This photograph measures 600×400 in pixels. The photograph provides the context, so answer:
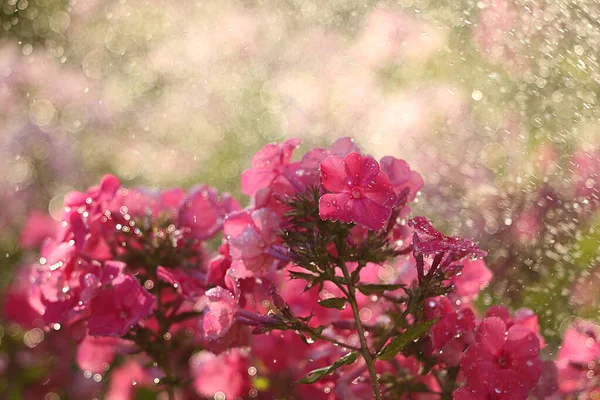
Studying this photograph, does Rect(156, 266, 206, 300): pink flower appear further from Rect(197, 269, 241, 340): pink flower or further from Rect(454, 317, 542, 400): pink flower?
Rect(454, 317, 542, 400): pink flower

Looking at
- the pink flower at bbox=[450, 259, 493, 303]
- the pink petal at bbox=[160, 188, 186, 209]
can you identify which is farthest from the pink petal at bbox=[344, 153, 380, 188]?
the pink petal at bbox=[160, 188, 186, 209]

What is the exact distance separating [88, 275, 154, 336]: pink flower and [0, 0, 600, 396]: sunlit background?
1.41 ft

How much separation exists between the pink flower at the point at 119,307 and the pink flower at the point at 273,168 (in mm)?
157

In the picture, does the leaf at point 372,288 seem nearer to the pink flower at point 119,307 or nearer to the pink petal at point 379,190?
the pink petal at point 379,190

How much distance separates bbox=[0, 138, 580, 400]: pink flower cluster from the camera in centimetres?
62

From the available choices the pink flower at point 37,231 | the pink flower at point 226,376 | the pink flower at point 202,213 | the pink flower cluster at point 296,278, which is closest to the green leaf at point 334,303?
the pink flower cluster at point 296,278

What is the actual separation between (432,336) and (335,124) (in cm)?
148

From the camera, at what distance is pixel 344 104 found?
2.16 meters

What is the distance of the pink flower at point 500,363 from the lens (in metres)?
0.61

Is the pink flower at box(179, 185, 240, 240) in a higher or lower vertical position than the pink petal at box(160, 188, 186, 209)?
higher

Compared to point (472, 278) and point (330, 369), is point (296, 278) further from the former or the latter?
point (472, 278)

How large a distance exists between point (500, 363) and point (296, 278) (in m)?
0.20

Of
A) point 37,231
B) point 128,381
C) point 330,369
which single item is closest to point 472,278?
point 330,369

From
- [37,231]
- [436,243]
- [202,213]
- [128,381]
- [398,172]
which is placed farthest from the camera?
[37,231]
